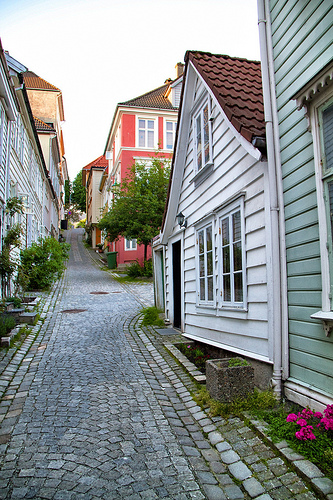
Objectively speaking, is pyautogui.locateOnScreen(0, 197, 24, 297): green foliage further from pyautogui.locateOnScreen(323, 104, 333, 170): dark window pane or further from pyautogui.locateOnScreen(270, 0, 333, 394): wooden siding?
pyautogui.locateOnScreen(323, 104, 333, 170): dark window pane

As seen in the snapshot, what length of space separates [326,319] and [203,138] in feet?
15.9

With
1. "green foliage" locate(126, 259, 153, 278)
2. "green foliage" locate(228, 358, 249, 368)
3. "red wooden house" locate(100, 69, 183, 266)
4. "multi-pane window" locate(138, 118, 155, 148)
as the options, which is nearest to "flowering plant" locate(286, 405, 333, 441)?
"green foliage" locate(228, 358, 249, 368)

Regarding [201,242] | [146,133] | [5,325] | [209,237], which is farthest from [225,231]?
[146,133]

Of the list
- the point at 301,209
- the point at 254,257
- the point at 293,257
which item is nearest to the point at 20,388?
the point at 254,257

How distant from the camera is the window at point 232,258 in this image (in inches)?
214

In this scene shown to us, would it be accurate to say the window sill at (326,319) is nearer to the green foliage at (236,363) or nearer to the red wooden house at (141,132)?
the green foliage at (236,363)

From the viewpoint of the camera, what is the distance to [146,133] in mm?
28203

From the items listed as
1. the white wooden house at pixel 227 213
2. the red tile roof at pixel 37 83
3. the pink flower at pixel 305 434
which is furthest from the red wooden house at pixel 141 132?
the pink flower at pixel 305 434

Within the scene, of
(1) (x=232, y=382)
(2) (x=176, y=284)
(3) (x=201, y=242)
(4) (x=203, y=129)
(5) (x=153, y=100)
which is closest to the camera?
(1) (x=232, y=382)

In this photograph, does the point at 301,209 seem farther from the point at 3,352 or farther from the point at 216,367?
the point at 3,352

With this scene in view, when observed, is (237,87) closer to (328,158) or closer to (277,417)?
(328,158)

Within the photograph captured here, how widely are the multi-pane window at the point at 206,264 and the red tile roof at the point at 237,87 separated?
2.17m

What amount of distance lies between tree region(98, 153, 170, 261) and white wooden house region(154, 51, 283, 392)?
36.6 feet

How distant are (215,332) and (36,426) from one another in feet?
11.0
